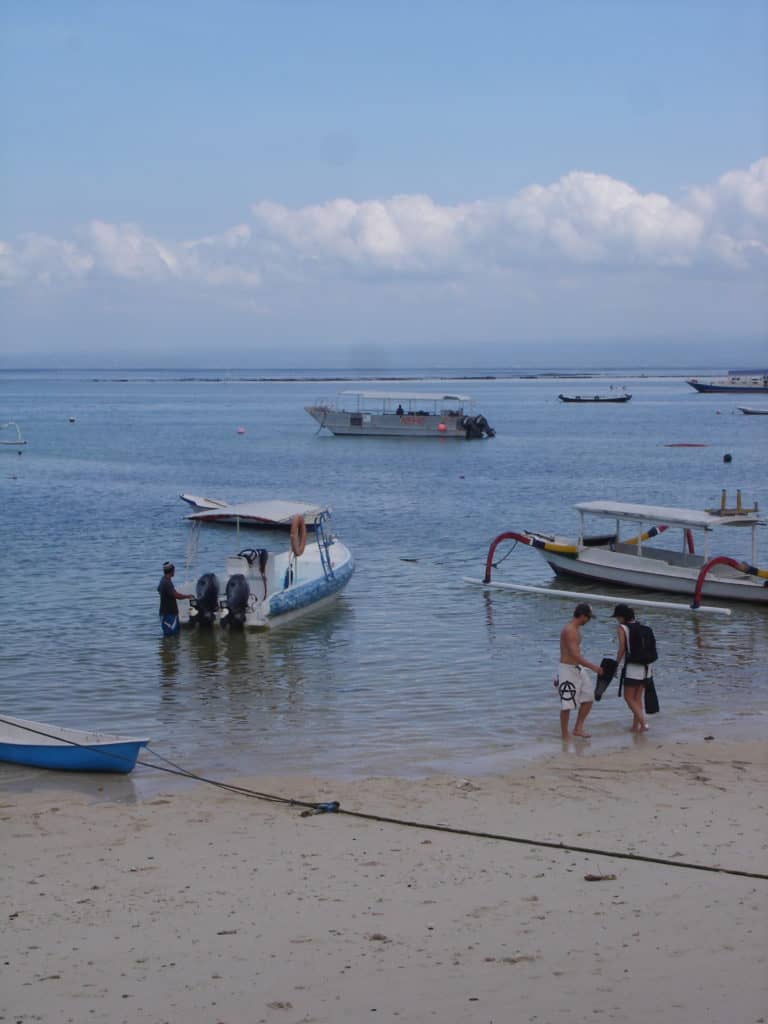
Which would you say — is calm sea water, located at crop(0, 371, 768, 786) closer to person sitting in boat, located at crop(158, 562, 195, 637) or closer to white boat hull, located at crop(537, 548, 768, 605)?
person sitting in boat, located at crop(158, 562, 195, 637)

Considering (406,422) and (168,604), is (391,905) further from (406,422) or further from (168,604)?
(406,422)

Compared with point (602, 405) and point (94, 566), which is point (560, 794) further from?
point (602, 405)

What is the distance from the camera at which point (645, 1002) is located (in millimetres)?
6797

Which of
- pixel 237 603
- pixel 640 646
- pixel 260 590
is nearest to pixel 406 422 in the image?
pixel 260 590

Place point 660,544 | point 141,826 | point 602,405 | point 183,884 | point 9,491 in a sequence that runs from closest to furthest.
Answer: point 183,884 < point 141,826 < point 660,544 < point 9,491 < point 602,405

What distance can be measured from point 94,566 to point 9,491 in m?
23.4

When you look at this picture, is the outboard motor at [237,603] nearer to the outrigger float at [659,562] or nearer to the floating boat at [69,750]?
the outrigger float at [659,562]

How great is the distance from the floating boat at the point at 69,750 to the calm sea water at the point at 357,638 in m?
0.28

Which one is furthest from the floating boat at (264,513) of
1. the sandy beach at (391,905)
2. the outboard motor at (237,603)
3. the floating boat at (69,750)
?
the sandy beach at (391,905)

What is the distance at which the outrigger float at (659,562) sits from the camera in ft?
74.4

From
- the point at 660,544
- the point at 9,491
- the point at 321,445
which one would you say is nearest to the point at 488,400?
the point at 321,445

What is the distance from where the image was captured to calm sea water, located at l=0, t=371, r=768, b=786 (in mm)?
14422

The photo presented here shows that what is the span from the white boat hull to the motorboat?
5309 millimetres

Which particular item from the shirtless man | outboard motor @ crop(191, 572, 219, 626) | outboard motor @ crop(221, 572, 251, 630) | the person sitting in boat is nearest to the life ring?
outboard motor @ crop(221, 572, 251, 630)
